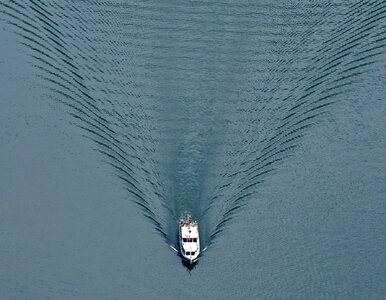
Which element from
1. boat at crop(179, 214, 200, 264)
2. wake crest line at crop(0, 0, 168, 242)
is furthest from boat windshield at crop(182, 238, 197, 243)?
wake crest line at crop(0, 0, 168, 242)

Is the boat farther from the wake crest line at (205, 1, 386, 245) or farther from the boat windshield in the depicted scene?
the wake crest line at (205, 1, 386, 245)

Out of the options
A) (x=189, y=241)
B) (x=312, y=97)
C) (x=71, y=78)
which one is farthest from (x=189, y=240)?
(x=71, y=78)

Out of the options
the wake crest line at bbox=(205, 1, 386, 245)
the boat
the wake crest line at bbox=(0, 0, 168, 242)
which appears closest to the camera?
the boat

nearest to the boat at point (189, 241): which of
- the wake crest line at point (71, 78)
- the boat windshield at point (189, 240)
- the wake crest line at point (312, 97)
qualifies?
the boat windshield at point (189, 240)

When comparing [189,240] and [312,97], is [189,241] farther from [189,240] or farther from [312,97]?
[312,97]

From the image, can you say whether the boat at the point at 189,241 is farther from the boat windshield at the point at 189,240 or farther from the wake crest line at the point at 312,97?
the wake crest line at the point at 312,97

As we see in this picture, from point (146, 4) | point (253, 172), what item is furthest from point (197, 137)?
point (146, 4)
